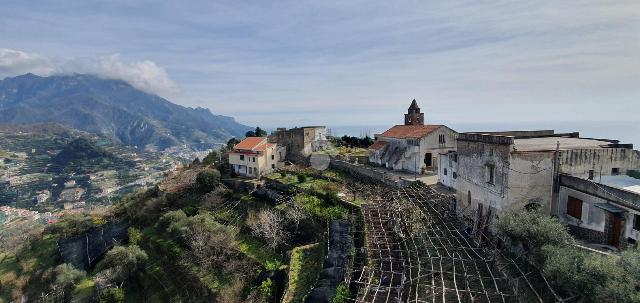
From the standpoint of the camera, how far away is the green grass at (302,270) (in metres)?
21.3

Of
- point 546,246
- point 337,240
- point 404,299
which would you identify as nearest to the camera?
point 546,246

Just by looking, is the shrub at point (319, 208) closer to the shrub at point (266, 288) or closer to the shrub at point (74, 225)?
the shrub at point (266, 288)

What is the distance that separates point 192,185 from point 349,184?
2123 centimetres

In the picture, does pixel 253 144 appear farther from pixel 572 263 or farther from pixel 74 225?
pixel 572 263

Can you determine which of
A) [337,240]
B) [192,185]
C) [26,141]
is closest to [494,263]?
[337,240]

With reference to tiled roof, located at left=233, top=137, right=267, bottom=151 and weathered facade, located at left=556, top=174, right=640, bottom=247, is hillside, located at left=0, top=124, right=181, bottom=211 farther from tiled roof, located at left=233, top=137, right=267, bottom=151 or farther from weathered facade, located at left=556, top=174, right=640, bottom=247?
weathered facade, located at left=556, top=174, right=640, bottom=247

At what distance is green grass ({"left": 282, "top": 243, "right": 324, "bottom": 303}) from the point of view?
21288 mm

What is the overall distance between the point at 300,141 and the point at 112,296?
1045 inches

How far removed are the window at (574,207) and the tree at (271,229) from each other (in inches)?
703

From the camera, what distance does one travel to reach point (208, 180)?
1672 inches

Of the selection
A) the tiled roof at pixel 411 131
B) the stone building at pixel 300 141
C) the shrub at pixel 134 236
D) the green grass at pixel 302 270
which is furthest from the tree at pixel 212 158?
the green grass at pixel 302 270

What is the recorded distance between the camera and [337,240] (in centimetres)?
2380

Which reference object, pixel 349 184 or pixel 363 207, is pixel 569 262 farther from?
pixel 349 184

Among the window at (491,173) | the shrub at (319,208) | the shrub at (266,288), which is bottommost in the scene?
the shrub at (266,288)
